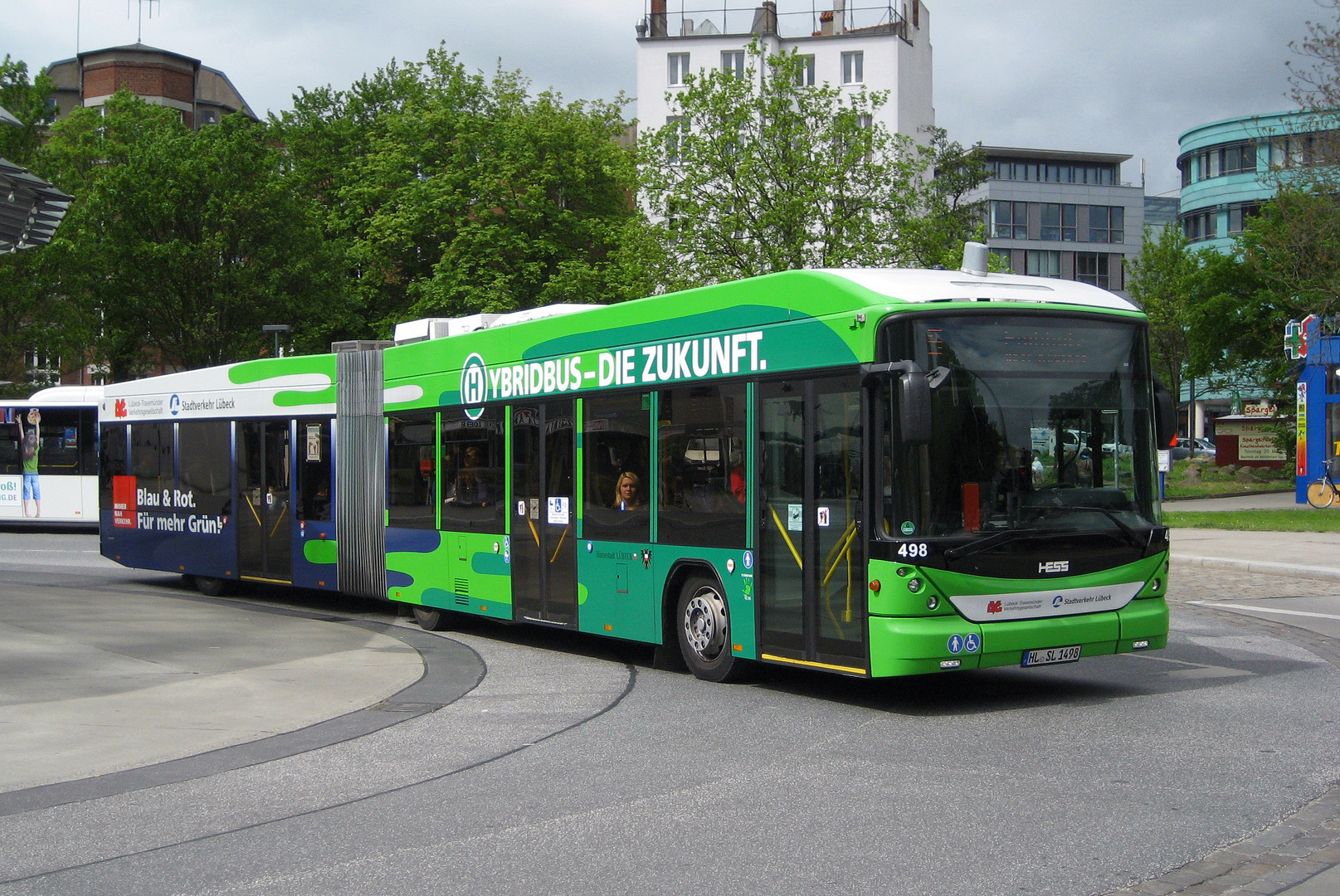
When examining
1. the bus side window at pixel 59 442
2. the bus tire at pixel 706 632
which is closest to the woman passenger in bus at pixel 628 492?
the bus tire at pixel 706 632

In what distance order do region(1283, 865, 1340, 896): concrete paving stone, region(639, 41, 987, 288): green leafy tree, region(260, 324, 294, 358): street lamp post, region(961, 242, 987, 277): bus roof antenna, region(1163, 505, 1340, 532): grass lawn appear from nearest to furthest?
region(1283, 865, 1340, 896): concrete paving stone, region(961, 242, 987, 277): bus roof antenna, region(1163, 505, 1340, 532): grass lawn, region(639, 41, 987, 288): green leafy tree, region(260, 324, 294, 358): street lamp post

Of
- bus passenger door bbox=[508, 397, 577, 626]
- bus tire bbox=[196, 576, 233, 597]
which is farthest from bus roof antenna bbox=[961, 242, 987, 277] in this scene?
bus tire bbox=[196, 576, 233, 597]

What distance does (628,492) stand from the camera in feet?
37.3

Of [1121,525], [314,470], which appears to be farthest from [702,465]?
[314,470]

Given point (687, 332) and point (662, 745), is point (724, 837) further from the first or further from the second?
point (687, 332)

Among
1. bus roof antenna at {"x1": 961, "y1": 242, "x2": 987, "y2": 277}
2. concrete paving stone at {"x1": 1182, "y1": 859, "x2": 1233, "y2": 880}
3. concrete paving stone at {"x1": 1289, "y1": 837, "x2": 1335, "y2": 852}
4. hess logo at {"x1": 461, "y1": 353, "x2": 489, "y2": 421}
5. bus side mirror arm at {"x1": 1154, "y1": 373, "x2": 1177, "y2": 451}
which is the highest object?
bus roof antenna at {"x1": 961, "y1": 242, "x2": 987, "y2": 277}

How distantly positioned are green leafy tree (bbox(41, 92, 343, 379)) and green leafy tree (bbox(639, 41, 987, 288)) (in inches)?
515

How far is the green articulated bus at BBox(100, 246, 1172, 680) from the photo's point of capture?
8766 mm

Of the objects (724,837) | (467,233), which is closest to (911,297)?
(724,837)

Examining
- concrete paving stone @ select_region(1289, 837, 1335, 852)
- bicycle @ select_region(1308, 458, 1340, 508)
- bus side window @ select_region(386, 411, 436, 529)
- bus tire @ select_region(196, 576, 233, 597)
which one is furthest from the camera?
bicycle @ select_region(1308, 458, 1340, 508)

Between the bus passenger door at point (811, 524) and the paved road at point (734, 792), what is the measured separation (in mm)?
495

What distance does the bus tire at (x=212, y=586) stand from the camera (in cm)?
1923

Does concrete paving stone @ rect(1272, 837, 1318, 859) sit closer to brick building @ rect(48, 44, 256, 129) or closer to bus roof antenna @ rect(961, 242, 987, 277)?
bus roof antenna @ rect(961, 242, 987, 277)

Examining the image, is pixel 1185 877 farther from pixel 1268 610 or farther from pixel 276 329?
pixel 276 329
